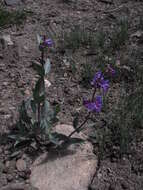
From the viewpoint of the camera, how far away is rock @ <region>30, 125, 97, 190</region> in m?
3.56

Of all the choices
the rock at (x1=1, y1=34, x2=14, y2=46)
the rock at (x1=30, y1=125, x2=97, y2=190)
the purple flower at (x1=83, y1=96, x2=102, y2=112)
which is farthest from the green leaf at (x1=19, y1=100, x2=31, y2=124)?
the rock at (x1=1, y1=34, x2=14, y2=46)

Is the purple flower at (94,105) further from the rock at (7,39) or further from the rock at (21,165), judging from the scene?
the rock at (7,39)

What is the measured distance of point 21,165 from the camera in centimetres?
372

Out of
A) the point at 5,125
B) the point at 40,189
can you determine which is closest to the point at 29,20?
the point at 5,125

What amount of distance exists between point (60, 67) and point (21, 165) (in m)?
1.78

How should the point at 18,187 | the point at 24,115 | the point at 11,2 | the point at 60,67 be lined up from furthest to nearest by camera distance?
the point at 11,2
the point at 60,67
the point at 24,115
the point at 18,187

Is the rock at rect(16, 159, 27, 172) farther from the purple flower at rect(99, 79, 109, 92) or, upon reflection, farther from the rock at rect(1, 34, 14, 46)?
the rock at rect(1, 34, 14, 46)

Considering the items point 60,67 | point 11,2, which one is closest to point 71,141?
point 60,67

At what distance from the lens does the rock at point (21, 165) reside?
12.1ft

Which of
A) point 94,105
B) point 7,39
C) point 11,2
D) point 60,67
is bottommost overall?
point 60,67

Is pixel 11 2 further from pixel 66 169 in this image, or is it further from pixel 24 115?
pixel 66 169

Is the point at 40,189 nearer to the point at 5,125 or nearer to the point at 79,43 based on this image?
the point at 5,125

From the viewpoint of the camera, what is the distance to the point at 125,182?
3607mm

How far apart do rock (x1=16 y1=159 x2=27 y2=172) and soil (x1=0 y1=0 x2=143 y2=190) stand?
0.02 m
